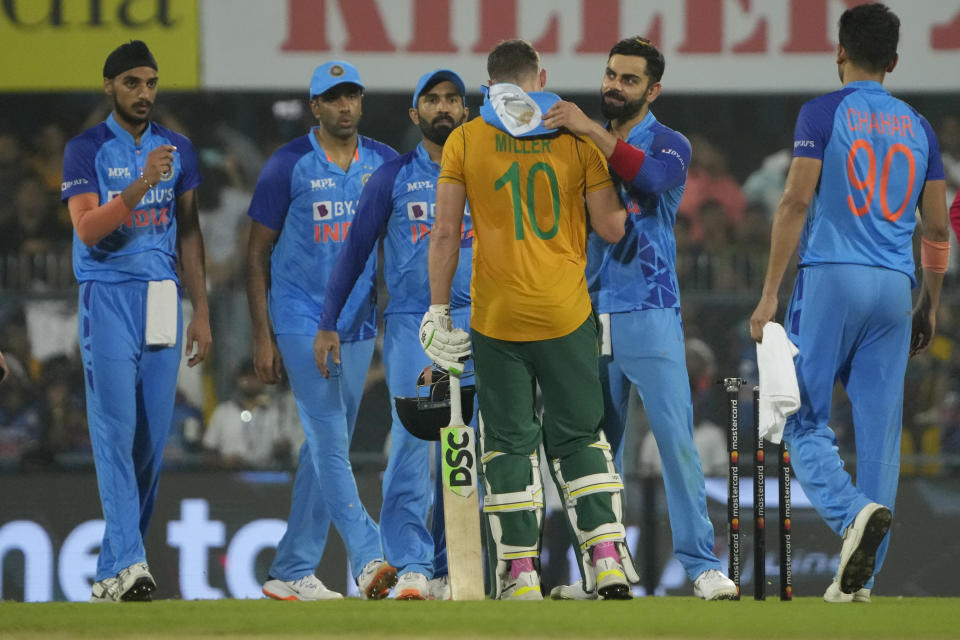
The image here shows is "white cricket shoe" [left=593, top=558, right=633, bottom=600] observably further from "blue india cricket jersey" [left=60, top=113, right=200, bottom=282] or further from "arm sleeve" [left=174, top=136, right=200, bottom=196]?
"arm sleeve" [left=174, top=136, right=200, bottom=196]

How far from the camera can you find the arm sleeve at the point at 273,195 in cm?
701

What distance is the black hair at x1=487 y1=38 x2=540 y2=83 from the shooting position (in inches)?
227

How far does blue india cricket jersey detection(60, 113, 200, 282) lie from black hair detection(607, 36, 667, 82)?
205 centimetres

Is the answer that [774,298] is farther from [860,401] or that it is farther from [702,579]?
[702,579]

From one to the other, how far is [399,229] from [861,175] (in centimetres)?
206

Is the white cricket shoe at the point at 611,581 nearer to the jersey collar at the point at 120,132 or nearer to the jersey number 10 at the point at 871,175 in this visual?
the jersey number 10 at the point at 871,175

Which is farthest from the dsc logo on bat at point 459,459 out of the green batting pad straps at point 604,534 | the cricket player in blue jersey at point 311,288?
the cricket player in blue jersey at point 311,288

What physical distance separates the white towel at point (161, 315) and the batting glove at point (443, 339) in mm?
1414

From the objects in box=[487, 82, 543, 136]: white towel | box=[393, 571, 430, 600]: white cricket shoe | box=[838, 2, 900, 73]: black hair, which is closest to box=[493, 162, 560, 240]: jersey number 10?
box=[487, 82, 543, 136]: white towel

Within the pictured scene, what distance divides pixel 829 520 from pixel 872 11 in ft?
6.47

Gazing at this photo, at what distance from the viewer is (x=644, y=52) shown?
20.2ft

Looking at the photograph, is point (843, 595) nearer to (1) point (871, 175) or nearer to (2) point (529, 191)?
(1) point (871, 175)

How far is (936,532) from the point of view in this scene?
9.30m

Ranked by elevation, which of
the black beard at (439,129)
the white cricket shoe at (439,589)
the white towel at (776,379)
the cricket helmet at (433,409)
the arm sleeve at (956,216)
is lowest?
the white cricket shoe at (439,589)
